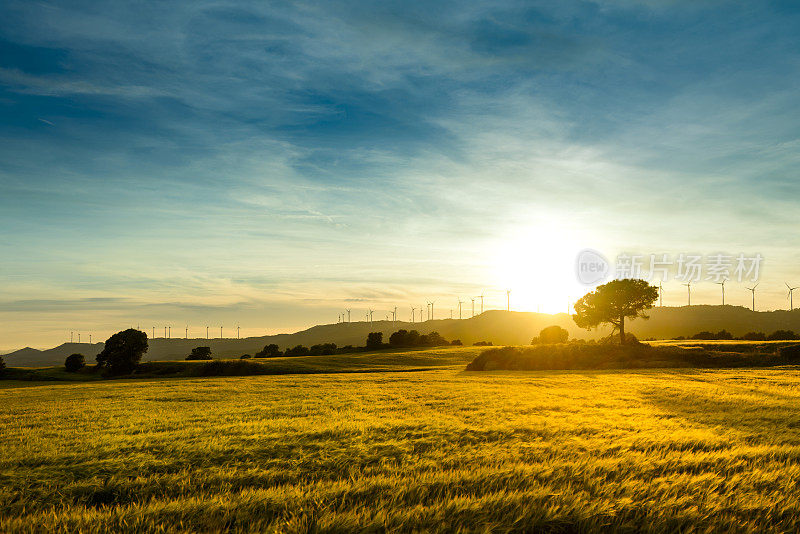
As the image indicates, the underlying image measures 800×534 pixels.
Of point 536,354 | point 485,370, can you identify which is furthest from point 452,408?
point 536,354

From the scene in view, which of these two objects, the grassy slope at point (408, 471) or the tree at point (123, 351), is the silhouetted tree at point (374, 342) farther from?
the grassy slope at point (408, 471)

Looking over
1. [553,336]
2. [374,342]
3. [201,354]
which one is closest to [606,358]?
[553,336]

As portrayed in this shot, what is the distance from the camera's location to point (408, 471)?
7.86m

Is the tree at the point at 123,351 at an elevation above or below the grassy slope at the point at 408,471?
below

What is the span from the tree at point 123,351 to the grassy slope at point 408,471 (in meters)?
69.5

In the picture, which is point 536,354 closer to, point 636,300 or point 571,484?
point 636,300

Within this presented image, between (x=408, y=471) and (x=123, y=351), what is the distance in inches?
3365

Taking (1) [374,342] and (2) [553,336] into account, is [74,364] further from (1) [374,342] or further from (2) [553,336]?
(2) [553,336]

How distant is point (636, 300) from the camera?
72.3m

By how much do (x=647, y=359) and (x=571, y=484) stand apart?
5352 cm

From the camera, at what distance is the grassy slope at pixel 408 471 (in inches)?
217

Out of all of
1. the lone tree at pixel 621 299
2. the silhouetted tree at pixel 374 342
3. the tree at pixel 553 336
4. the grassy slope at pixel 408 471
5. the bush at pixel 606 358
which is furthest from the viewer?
the silhouetted tree at pixel 374 342

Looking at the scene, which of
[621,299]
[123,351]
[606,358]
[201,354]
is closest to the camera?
[606,358]

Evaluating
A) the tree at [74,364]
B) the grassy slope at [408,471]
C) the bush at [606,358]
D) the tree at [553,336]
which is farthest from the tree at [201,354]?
the grassy slope at [408,471]
